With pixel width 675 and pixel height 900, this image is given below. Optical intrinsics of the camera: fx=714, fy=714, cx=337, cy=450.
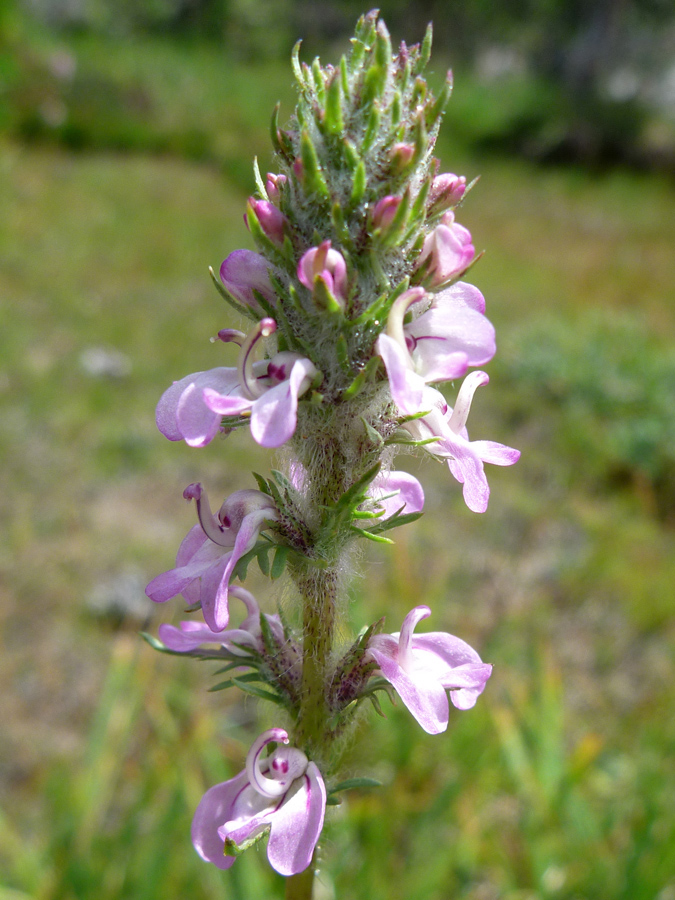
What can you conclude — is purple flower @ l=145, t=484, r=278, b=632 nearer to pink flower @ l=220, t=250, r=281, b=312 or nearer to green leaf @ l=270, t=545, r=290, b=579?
green leaf @ l=270, t=545, r=290, b=579

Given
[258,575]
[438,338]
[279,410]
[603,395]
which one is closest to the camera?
[279,410]

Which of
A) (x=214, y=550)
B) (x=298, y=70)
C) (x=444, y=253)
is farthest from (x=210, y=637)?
(x=298, y=70)

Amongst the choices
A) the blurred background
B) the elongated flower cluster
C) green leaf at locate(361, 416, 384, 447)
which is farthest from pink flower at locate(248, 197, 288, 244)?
the blurred background

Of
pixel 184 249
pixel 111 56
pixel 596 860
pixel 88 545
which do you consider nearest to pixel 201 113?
pixel 111 56

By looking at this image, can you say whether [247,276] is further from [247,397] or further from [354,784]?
[354,784]

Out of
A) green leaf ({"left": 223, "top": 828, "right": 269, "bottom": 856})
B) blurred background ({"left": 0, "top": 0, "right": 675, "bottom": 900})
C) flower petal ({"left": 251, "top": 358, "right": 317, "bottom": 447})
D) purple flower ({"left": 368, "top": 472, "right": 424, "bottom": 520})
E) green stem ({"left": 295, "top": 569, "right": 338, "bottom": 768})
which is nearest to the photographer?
flower petal ({"left": 251, "top": 358, "right": 317, "bottom": 447})

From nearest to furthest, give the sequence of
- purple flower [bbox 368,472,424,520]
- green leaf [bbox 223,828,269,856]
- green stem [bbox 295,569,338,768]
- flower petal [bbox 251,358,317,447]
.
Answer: flower petal [bbox 251,358,317,447] → green leaf [bbox 223,828,269,856] → green stem [bbox 295,569,338,768] → purple flower [bbox 368,472,424,520]
